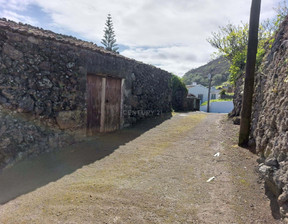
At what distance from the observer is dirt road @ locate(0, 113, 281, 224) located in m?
2.66

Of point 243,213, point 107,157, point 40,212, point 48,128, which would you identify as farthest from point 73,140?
point 243,213

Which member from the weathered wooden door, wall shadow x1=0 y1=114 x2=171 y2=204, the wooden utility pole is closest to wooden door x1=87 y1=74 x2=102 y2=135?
the weathered wooden door

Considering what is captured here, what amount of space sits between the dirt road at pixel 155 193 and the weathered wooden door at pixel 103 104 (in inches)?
74.2

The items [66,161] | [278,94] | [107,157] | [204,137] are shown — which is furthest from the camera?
[204,137]

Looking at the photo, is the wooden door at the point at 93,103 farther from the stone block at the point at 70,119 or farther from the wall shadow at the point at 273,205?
the wall shadow at the point at 273,205

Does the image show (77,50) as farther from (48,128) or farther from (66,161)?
(66,161)

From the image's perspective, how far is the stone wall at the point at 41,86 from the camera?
4141 mm

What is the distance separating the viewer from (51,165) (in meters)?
4.38

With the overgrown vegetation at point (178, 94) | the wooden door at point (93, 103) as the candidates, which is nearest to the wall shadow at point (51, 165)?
the wooden door at point (93, 103)

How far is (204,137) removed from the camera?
655 cm

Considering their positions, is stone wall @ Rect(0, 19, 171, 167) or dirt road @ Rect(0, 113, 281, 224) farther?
stone wall @ Rect(0, 19, 171, 167)

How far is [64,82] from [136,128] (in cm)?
363

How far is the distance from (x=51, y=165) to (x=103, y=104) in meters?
2.95

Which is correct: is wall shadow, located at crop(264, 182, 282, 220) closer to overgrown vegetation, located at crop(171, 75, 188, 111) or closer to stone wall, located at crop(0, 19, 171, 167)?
stone wall, located at crop(0, 19, 171, 167)
